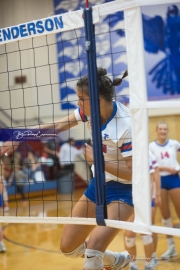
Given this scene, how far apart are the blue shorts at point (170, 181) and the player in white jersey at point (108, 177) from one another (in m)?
2.88

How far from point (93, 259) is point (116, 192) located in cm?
50

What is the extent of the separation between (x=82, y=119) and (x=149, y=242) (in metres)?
2.04

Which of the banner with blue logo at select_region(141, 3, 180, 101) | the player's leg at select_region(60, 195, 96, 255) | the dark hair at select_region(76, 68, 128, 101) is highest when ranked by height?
the banner with blue logo at select_region(141, 3, 180, 101)

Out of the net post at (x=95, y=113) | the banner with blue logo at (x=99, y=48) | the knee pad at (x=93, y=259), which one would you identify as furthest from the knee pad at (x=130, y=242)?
the banner with blue logo at (x=99, y=48)

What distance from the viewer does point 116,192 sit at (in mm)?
3533

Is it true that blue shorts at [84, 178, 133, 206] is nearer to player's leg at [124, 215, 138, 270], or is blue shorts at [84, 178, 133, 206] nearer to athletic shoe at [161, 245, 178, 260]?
player's leg at [124, 215, 138, 270]

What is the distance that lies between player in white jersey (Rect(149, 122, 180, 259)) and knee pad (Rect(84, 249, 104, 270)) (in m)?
2.76

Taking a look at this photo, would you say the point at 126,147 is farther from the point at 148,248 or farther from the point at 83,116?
the point at 148,248

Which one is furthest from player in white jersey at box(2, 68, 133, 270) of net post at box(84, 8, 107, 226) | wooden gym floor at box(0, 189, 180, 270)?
wooden gym floor at box(0, 189, 180, 270)

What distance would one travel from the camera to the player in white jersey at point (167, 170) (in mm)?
6305

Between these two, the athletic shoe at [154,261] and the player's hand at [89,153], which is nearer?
the player's hand at [89,153]

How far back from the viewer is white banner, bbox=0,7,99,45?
3422 millimetres

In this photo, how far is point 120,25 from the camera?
39.9 ft

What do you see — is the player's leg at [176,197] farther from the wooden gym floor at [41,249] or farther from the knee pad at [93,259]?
the knee pad at [93,259]
